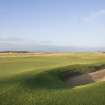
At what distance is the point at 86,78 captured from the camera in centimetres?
2995

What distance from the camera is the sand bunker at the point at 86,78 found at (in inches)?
1139

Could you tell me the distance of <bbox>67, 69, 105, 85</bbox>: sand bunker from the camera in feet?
94.9

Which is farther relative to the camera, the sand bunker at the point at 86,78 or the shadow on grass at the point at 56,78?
the sand bunker at the point at 86,78

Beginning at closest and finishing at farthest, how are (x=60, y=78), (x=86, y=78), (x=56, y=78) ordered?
(x=56, y=78) < (x=60, y=78) < (x=86, y=78)

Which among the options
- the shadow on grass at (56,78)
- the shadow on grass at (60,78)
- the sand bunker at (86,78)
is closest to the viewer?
the shadow on grass at (56,78)

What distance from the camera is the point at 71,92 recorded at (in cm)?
2066

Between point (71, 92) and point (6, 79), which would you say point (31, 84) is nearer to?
point (6, 79)

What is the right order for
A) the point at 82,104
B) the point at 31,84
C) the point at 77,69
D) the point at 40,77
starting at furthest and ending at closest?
the point at 77,69 < the point at 40,77 < the point at 31,84 < the point at 82,104

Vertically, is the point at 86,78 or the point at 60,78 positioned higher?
the point at 60,78

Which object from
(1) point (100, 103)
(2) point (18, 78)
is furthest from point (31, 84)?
(1) point (100, 103)

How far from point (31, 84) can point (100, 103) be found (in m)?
6.87

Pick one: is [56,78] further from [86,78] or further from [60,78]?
[86,78]

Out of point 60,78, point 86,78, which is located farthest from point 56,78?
point 86,78

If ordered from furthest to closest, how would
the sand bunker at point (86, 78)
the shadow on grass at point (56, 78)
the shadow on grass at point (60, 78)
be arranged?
the sand bunker at point (86, 78), the shadow on grass at point (60, 78), the shadow on grass at point (56, 78)
